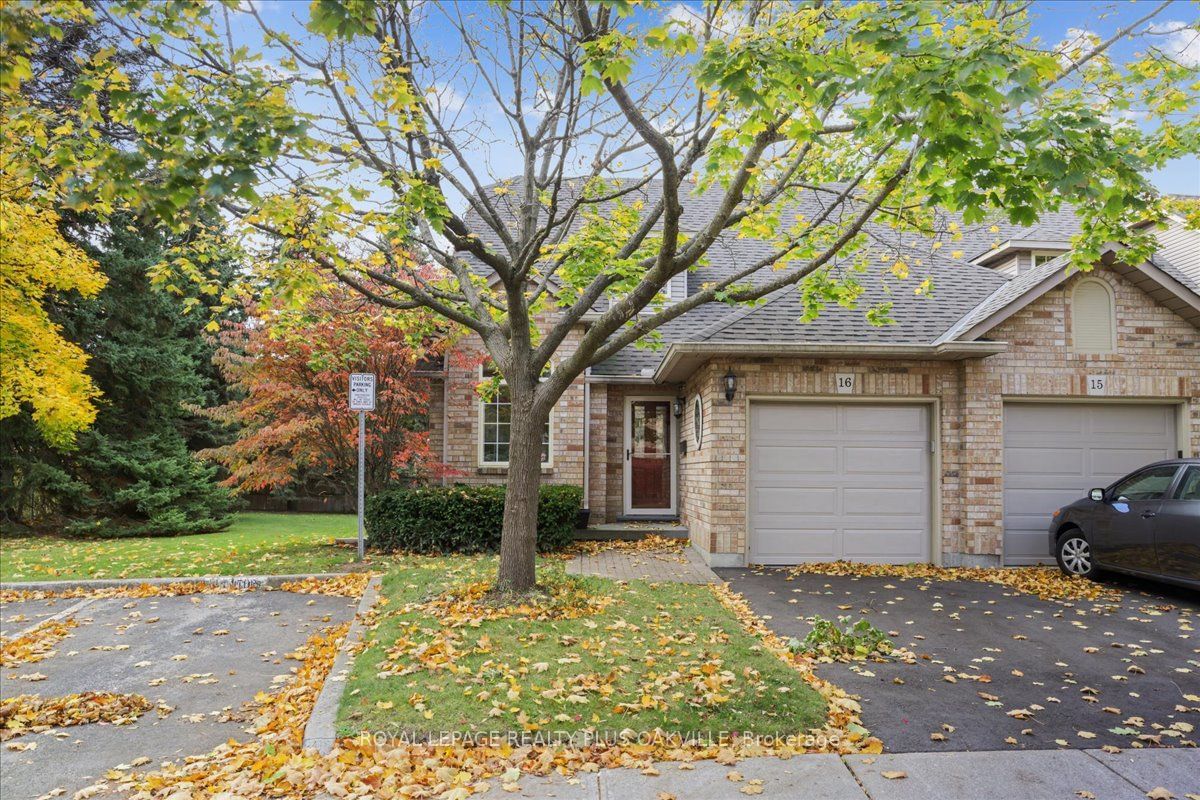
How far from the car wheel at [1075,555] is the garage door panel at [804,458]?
116 inches

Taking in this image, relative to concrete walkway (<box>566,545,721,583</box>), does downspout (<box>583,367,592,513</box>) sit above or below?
above

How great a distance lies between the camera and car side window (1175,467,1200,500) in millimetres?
8005

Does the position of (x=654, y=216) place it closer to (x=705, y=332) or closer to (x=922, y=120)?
(x=705, y=332)

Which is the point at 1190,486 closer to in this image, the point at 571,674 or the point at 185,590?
the point at 571,674

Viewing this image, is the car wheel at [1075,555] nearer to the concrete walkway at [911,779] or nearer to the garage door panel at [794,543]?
the garage door panel at [794,543]

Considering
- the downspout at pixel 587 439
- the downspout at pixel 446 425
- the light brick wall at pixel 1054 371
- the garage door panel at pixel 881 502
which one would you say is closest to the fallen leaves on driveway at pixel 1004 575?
the light brick wall at pixel 1054 371

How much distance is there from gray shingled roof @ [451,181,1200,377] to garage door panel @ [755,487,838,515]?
211 centimetres

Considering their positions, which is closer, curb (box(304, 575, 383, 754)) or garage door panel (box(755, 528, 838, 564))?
curb (box(304, 575, 383, 754))

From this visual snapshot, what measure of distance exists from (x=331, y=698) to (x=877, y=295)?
31.9 ft

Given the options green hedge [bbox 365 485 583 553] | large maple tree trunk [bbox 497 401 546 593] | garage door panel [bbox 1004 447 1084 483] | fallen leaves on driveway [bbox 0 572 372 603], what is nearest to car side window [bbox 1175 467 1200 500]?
garage door panel [bbox 1004 447 1084 483]

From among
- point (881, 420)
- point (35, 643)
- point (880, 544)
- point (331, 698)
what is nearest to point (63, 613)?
point (35, 643)

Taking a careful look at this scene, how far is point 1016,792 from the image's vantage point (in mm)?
3793

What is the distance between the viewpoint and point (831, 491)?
10.5 metres

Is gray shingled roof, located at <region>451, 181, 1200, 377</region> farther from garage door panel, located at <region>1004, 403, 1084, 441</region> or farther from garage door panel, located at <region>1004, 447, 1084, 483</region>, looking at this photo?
garage door panel, located at <region>1004, 447, 1084, 483</region>
